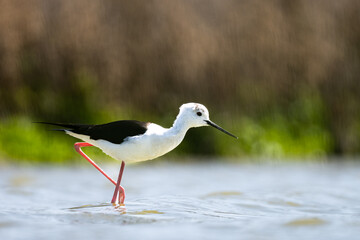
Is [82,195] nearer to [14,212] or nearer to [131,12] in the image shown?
[14,212]

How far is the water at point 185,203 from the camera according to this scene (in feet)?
18.2

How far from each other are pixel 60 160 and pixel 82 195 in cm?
383

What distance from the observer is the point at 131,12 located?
1496 cm

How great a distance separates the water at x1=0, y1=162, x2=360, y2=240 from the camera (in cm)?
556

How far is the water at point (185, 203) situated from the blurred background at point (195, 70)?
1.81 m

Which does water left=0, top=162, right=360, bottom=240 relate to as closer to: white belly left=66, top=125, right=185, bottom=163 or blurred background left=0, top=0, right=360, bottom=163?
white belly left=66, top=125, right=185, bottom=163

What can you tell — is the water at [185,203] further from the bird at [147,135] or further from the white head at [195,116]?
the white head at [195,116]

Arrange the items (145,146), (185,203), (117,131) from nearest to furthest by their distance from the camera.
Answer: (145,146) < (117,131) < (185,203)

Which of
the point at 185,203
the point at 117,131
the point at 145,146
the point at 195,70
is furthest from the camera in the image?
the point at 195,70

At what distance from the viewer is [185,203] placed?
736cm

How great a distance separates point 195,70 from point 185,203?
26.0 ft

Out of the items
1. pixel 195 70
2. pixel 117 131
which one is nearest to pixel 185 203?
pixel 117 131

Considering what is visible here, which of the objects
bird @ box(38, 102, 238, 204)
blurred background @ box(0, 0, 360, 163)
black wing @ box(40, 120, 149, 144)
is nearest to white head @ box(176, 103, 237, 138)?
bird @ box(38, 102, 238, 204)

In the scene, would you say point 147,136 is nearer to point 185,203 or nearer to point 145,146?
point 145,146
